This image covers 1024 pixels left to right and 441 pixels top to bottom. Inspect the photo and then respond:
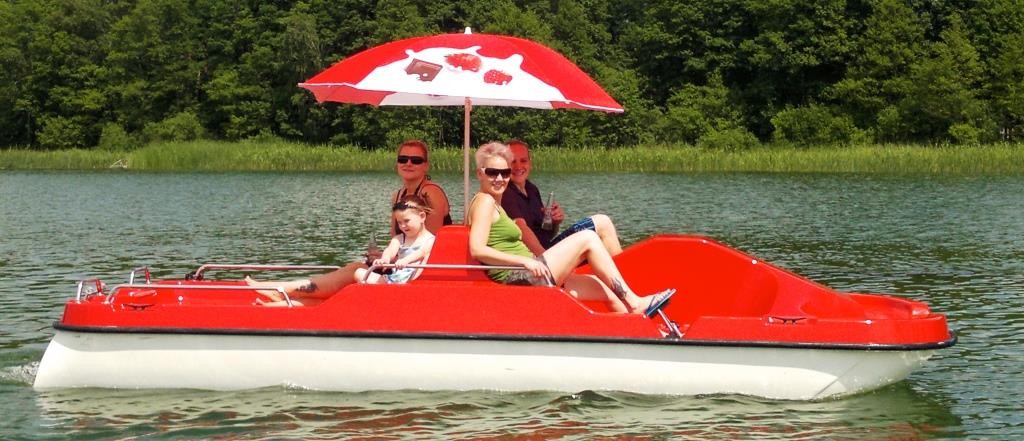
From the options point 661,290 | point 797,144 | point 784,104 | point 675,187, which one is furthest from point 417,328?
point 784,104

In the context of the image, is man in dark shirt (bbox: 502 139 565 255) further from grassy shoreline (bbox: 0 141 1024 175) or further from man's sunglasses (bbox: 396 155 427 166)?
grassy shoreline (bbox: 0 141 1024 175)

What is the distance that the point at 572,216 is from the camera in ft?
81.3

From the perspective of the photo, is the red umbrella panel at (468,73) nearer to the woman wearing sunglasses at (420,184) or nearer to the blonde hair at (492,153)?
the blonde hair at (492,153)

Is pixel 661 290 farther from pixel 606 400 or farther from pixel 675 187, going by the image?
pixel 675 187

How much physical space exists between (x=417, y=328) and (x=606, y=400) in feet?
3.86

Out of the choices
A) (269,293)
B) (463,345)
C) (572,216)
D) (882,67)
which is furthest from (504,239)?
(882,67)

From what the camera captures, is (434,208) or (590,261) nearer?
(590,261)

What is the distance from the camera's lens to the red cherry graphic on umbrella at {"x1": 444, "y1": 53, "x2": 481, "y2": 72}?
8.45 m

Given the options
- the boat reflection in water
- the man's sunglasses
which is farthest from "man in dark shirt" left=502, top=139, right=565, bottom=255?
the boat reflection in water

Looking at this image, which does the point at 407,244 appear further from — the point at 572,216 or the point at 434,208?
the point at 572,216

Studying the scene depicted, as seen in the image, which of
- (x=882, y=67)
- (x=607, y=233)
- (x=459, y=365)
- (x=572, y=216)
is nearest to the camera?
(x=459, y=365)

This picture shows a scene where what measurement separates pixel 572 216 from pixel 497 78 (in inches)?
646

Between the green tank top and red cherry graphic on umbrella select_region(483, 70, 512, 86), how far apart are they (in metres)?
0.75

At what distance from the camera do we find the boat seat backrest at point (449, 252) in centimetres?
841
